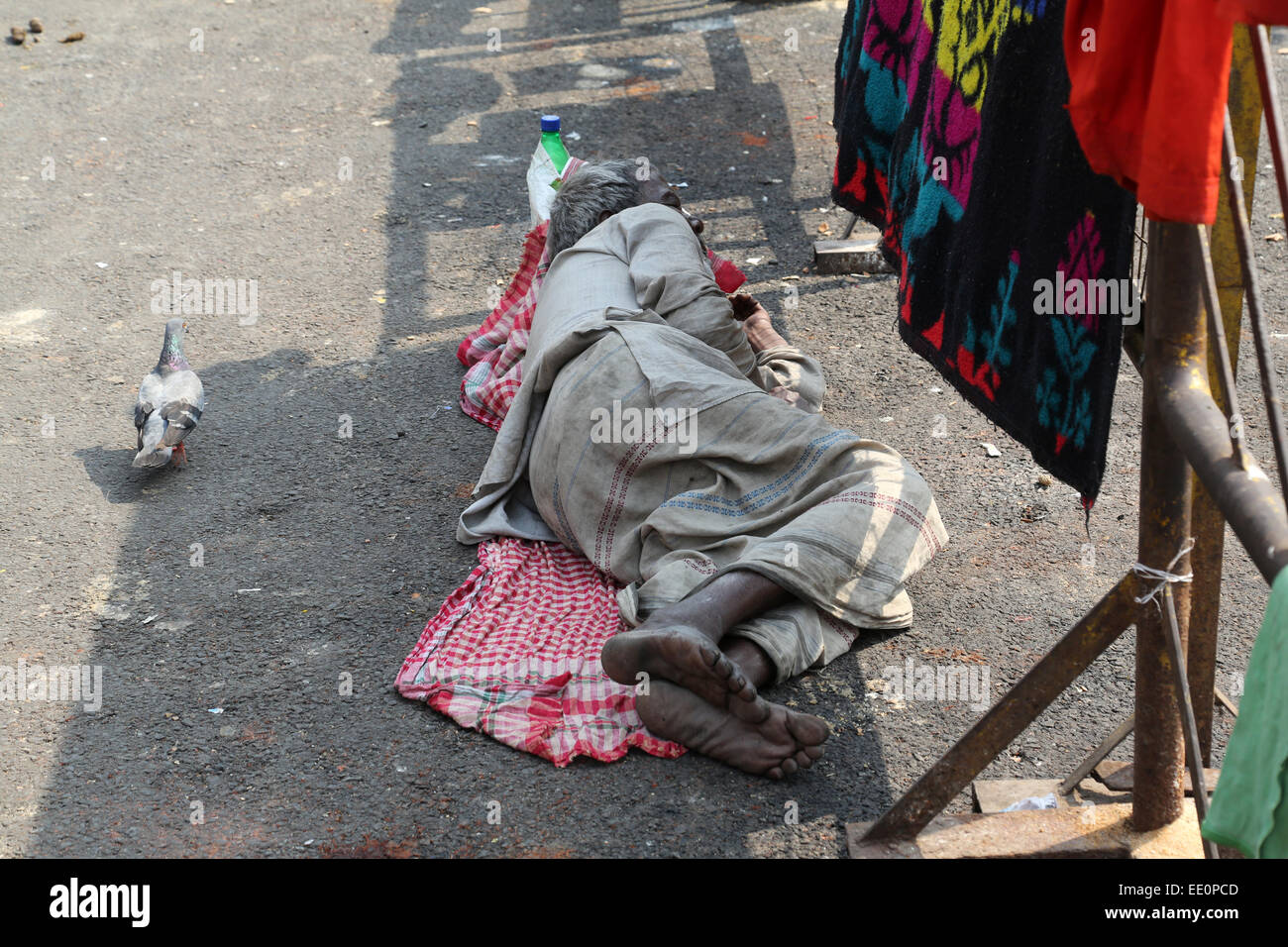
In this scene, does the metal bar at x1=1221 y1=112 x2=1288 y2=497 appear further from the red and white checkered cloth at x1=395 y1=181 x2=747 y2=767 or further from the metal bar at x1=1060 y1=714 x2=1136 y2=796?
the red and white checkered cloth at x1=395 y1=181 x2=747 y2=767

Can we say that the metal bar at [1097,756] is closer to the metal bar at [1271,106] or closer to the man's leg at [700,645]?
the man's leg at [700,645]

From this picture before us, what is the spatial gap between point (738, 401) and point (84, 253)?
3783 mm

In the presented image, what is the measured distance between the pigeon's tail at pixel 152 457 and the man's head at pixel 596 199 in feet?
4.90

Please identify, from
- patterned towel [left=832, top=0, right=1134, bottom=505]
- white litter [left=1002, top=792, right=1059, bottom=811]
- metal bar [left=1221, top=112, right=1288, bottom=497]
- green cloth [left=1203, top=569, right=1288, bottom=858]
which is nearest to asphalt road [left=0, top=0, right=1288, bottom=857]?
white litter [left=1002, top=792, right=1059, bottom=811]

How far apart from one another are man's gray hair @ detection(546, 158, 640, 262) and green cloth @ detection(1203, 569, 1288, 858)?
3073mm

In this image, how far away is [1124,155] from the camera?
5.57 feet

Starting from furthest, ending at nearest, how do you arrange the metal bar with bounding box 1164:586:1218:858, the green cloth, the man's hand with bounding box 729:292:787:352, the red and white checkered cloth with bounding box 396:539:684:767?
the man's hand with bounding box 729:292:787:352 → the red and white checkered cloth with bounding box 396:539:684:767 → the metal bar with bounding box 1164:586:1218:858 → the green cloth

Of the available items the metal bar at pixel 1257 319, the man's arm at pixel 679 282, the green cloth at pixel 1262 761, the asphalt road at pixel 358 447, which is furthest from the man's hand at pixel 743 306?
the green cloth at pixel 1262 761

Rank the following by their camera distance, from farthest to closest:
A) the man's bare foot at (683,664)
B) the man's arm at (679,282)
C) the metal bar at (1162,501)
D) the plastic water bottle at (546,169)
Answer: the plastic water bottle at (546,169) → the man's arm at (679,282) → the man's bare foot at (683,664) → the metal bar at (1162,501)

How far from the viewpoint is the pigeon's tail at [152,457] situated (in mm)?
3758

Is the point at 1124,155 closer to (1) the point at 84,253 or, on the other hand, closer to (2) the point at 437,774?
(2) the point at 437,774

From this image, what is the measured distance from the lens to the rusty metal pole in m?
1.78

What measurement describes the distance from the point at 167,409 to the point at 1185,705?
319cm

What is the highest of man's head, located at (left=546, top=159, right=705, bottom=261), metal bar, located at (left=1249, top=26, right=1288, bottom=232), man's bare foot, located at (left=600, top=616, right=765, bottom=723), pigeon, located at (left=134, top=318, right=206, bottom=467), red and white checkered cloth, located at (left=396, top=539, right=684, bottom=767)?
metal bar, located at (left=1249, top=26, right=1288, bottom=232)
